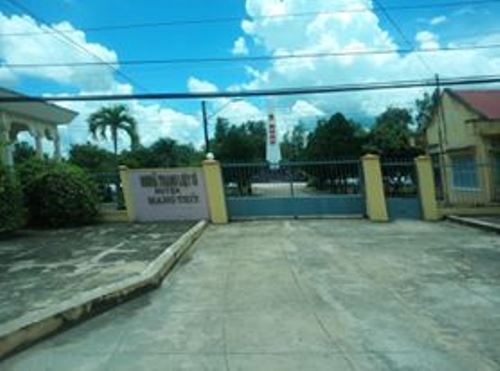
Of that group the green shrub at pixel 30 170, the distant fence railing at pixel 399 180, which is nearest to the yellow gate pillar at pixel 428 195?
the distant fence railing at pixel 399 180

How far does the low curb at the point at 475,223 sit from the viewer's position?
17573mm

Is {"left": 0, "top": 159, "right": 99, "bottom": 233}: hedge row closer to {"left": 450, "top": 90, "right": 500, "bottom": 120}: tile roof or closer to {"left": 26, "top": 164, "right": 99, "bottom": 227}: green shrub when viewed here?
{"left": 26, "top": 164, "right": 99, "bottom": 227}: green shrub

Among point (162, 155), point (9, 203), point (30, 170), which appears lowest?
point (9, 203)

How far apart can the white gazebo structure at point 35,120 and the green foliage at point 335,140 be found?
716 inches

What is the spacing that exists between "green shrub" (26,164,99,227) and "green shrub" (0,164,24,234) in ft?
6.07

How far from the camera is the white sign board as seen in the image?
2144 centimetres

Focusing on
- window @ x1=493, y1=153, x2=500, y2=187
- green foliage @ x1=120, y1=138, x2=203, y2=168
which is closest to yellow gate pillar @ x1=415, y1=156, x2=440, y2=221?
window @ x1=493, y1=153, x2=500, y2=187

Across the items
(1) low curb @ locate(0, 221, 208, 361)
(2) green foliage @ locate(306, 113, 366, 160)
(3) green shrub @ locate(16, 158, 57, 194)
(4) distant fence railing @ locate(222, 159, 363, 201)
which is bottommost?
(1) low curb @ locate(0, 221, 208, 361)

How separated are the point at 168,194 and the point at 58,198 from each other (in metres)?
3.47

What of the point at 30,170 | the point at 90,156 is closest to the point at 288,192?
the point at 30,170

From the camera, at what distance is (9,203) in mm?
17406

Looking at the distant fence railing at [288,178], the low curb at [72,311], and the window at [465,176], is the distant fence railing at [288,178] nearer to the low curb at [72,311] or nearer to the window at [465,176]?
the window at [465,176]

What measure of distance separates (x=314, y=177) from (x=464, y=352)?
15549 mm

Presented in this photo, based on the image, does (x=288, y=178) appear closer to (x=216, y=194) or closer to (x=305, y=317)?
(x=216, y=194)
